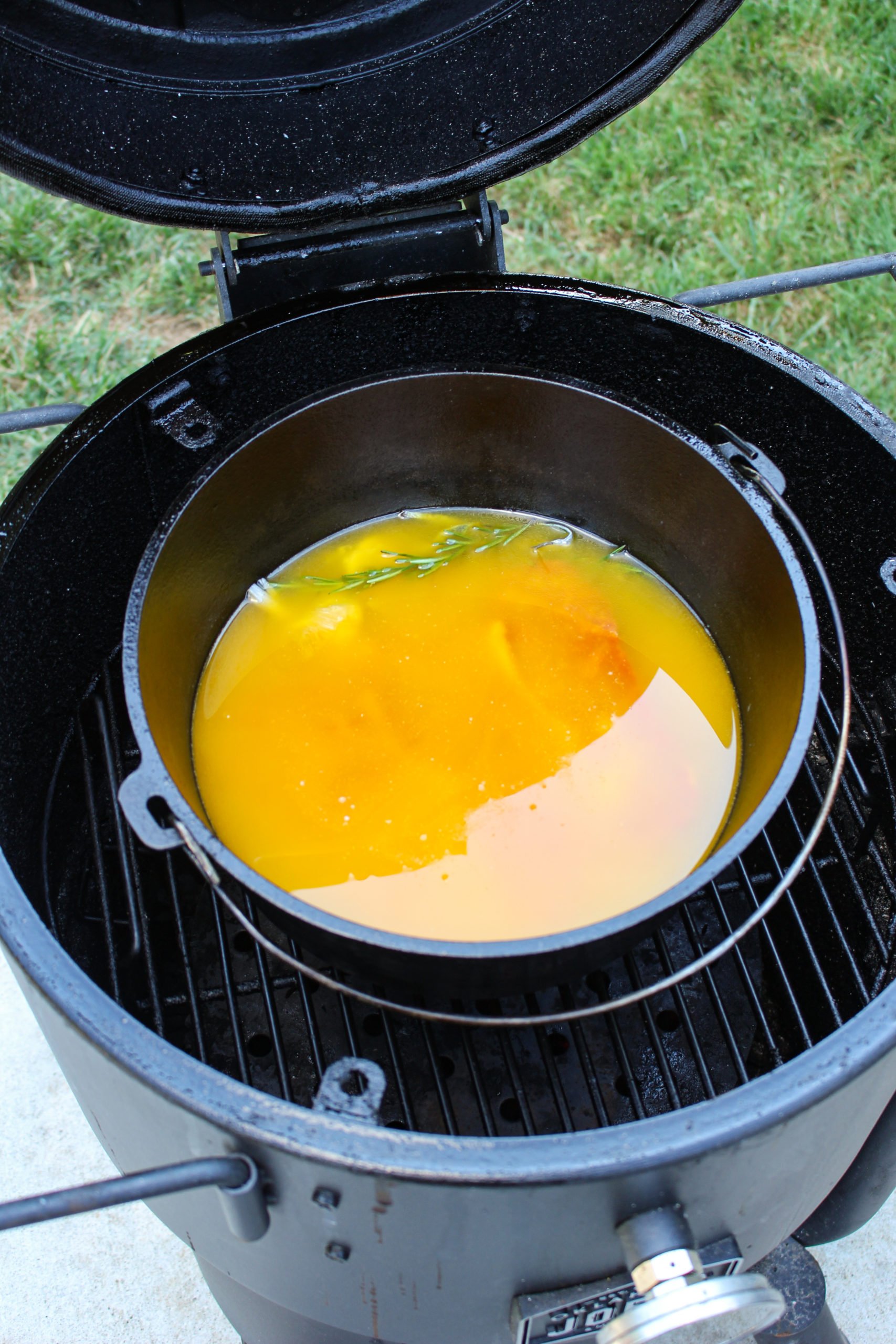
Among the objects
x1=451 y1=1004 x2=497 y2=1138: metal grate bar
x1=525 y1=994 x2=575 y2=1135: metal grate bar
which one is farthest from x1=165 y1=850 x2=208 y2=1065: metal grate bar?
x1=525 y1=994 x2=575 y2=1135: metal grate bar

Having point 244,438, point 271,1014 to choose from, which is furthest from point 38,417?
point 271,1014

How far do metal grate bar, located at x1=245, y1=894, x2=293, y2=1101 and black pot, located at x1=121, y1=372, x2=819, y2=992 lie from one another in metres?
0.16

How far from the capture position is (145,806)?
1220mm

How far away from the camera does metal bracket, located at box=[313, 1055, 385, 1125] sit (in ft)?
3.83

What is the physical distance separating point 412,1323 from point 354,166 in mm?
1671

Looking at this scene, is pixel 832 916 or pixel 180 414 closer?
pixel 832 916

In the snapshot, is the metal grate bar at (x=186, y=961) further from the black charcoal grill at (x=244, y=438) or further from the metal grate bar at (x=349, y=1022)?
the metal grate bar at (x=349, y=1022)

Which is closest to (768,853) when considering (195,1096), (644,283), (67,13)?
(195,1096)

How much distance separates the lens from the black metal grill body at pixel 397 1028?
1.15m

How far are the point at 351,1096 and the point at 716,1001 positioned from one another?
0.64m

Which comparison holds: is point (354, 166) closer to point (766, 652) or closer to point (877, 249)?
point (766, 652)

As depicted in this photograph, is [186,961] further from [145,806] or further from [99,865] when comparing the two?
[145,806]

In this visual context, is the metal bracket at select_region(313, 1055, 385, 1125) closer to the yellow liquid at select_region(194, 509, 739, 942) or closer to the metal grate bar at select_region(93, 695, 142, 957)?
the yellow liquid at select_region(194, 509, 739, 942)

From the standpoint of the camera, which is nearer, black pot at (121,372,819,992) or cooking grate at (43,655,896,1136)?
black pot at (121,372,819,992)
